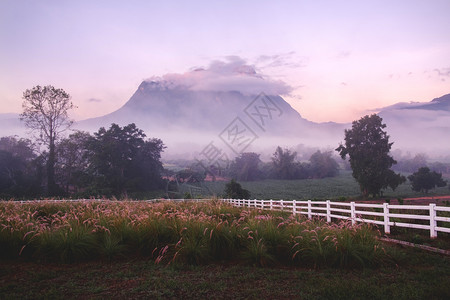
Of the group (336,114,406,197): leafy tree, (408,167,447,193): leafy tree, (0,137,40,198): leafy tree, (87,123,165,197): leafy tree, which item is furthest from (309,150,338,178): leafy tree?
(0,137,40,198): leafy tree

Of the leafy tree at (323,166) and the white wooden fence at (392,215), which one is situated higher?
the leafy tree at (323,166)

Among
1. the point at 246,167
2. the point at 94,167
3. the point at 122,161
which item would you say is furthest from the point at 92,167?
the point at 246,167

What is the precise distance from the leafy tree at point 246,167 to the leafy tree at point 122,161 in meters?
45.4

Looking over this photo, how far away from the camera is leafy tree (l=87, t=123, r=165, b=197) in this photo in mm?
53188

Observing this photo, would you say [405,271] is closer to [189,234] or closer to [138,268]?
[189,234]

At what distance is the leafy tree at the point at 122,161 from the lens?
53.2 m

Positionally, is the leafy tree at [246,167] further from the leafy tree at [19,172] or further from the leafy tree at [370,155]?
the leafy tree at [19,172]

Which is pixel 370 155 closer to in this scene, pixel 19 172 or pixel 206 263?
pixel 206 263

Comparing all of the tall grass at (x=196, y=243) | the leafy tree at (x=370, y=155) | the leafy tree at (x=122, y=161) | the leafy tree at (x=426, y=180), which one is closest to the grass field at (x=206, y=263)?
the tall grass at (x=196, y=243)

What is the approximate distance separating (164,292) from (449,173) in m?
143

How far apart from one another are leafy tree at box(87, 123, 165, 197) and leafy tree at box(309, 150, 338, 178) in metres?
57.8

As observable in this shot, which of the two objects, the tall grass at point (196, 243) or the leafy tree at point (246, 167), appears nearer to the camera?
the tall grass at point (196, 243)

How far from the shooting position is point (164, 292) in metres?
5.02

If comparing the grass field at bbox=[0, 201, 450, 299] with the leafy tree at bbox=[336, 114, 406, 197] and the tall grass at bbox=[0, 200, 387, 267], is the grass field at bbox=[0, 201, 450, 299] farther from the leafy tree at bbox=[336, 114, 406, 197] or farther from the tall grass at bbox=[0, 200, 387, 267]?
the leafy tree at bbox=[336, 114, 406, 197]
